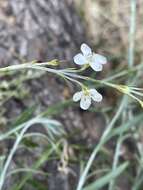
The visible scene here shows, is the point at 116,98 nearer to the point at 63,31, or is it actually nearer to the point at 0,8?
the point at 63,31

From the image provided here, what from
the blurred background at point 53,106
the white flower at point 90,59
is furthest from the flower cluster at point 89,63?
the blurred background at point 53,106

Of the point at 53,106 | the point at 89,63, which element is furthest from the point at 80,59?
the point at 53,106

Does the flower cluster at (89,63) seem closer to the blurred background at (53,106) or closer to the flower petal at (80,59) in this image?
the flower petal at (80,59)


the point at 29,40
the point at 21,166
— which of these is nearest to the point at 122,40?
the point at 29,40

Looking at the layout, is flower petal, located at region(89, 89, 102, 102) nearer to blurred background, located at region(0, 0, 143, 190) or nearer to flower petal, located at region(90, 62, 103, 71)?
flower petal, located at region(90, 62, 103, 71)

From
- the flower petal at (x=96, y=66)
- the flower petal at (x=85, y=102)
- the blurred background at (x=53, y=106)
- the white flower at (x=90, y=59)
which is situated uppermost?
the blurred background at (x=53, y=106)

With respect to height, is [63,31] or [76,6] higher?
[76,6]
